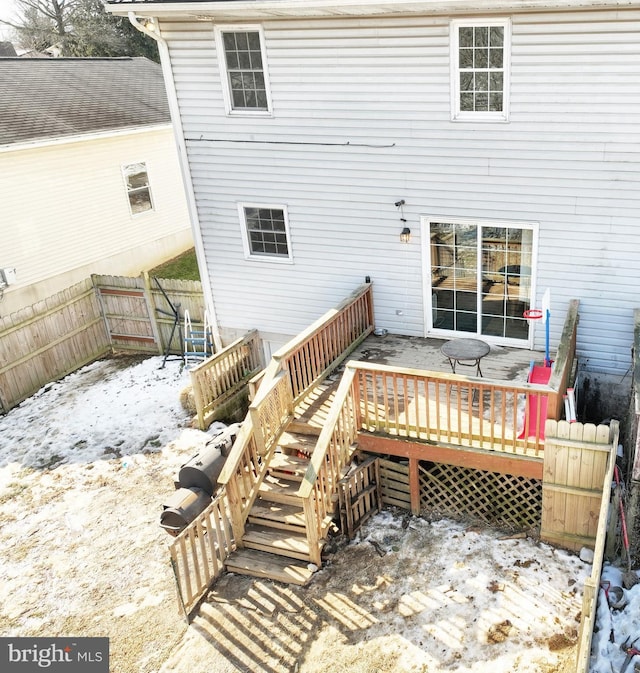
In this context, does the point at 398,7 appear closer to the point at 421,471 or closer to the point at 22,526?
the point at 421,471

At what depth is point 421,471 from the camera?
904 centimetres

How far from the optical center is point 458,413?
315 inches

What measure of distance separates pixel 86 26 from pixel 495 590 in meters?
35.4

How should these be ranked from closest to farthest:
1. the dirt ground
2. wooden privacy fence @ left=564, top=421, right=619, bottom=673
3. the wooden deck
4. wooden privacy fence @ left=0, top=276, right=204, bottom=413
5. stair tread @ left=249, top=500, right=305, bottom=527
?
the dirt ground, wooden privacy fence @ left=564, top=421, right=619, bottom=673, stair tread @ left=249, top=500, right=305, bottom=527, the wooden deck, wooden privacy fence @ left=0, top=276, right=204, bottom=413

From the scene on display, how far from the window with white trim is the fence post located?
5273 mm

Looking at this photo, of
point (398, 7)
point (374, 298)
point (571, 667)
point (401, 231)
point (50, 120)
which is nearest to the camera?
point (571, 667)

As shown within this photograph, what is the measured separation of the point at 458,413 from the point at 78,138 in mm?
12705

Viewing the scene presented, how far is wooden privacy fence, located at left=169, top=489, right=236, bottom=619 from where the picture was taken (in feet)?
24.7

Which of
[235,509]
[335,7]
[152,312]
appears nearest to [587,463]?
[235,509]

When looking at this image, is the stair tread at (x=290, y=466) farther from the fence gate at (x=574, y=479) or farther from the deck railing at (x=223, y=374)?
the fence gate at (x=574, y=479)

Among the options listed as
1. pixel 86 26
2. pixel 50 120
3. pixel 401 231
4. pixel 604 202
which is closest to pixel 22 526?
pixel 401 231

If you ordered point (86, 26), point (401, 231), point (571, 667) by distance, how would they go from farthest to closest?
point (86, 26), point (401, 231), point (571, 667)

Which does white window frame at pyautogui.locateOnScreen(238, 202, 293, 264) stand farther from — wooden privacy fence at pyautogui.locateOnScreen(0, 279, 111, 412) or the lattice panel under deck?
wooden privacy fence at pyautogui.locateOnScreen(0, 279, 111, 412)

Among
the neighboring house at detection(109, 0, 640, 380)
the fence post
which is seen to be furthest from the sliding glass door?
the fence post
